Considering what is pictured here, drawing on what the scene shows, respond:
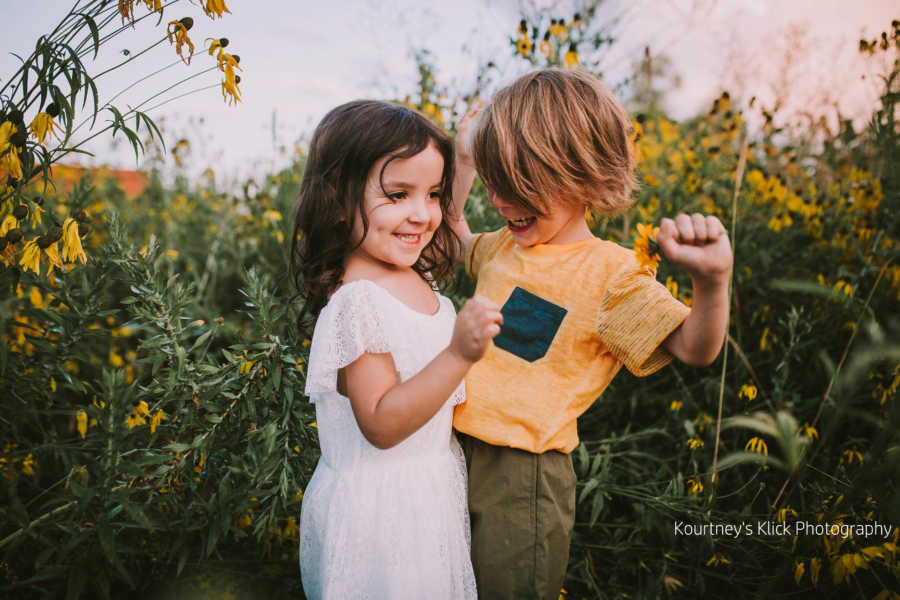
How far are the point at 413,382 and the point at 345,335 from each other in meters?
0.19

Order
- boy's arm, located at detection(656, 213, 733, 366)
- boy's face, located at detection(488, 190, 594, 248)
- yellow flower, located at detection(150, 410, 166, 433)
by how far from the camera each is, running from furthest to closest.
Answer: yellow flower, located at detection(150, 410, 166, 433), boy's face, located at detection(488, 190, 594, 248), boy's arm, located at detection(656, 213, 733, 366)

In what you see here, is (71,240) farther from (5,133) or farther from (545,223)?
(545,223)

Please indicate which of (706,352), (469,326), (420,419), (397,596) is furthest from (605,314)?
(397,596)

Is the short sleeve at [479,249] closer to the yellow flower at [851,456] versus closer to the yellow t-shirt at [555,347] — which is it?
the yellow t-shirt at [555,347]

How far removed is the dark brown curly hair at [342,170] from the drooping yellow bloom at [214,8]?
0.32 m

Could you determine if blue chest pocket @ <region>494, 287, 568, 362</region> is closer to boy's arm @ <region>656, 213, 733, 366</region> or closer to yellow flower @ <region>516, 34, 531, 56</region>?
boy's arm @ <region>656, 213, 733, 366</region>

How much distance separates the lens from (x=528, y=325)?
1336mm

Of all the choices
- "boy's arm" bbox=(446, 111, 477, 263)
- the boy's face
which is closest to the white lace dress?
the boy's face

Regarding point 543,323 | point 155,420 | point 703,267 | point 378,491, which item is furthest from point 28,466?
point 703,267

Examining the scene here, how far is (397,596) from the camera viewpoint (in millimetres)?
1188

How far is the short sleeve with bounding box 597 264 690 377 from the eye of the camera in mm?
1132

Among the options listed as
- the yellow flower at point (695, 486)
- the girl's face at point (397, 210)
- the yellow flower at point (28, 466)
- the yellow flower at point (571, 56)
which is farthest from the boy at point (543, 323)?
the yellow flower at point (28, 466)

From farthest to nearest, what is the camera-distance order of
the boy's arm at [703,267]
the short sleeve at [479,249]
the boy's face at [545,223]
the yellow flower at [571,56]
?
the yellow flower at [571,56], the short sleeve at [479,249], the boy's face at [545,223], the boy's arm at [703,267]

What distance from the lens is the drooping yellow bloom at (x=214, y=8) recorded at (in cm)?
124
